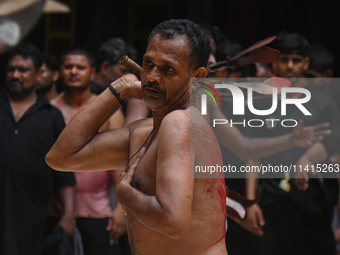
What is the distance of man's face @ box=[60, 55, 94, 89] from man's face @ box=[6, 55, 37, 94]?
0.41 m

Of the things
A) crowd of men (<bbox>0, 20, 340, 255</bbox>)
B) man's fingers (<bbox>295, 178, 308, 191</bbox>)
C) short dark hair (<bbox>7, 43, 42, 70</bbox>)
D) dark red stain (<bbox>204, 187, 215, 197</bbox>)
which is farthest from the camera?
short dark hair (<bbox>7, 43, 42, 70</bbox>)

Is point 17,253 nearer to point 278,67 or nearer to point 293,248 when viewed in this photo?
point 293,248

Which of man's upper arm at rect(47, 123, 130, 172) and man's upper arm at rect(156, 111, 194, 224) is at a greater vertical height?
man's upper arm at rect(156, 111, 194, 224)

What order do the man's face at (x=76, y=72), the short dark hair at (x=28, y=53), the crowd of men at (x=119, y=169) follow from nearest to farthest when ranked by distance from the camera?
the crowd of men at (x=119, y=169), the short dark hair at (x=28, y=53), the man's face at (x=76, y=72)

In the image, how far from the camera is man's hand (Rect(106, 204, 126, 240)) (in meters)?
5.57

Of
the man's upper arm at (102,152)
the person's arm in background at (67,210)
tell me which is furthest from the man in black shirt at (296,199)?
the man's upper arm at (102,152)

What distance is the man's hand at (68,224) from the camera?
210 inches

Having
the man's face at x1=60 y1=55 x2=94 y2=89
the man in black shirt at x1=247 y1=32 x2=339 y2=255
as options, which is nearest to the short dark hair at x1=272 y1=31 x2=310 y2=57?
the man in black shirt at x1=247 y1=32 x2=339 y2=255

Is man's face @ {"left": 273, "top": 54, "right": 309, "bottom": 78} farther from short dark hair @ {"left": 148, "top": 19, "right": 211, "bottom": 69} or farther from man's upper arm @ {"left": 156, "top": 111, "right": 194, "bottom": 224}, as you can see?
man's upper arm @ {"left": 156, "top": 111, "right": 194, "bottom": 224}

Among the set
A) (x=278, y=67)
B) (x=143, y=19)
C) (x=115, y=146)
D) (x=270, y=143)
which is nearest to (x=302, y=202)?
(x=270, y=143)

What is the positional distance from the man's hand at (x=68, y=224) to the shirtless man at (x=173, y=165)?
8.63 feet

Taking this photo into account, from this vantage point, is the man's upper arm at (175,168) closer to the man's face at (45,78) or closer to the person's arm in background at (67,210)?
the person's arm in background at (67,210)

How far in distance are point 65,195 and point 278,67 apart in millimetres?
2091

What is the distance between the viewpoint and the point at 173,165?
243cm
